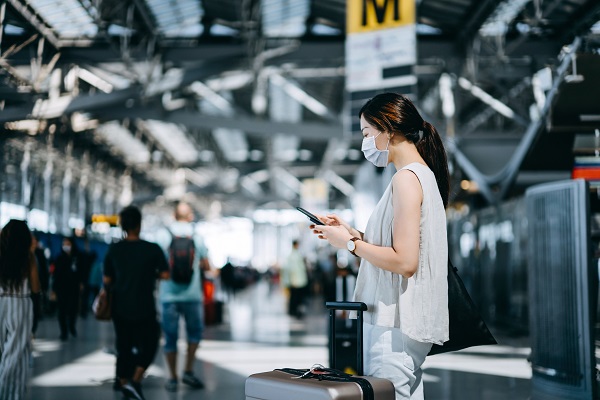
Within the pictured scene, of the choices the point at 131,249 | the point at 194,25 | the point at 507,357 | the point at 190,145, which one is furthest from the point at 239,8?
the point at 190,145

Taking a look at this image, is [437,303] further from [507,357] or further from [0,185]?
[0,185]

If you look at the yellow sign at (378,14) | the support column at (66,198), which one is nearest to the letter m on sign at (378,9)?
the yellow sign at (378,14)

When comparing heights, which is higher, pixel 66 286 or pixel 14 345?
pixel 66 286

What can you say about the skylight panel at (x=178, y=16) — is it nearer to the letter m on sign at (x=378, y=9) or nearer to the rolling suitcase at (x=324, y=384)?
the letter m on sign at (x=378, y=9)

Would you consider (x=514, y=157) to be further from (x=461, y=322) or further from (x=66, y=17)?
(x=66, y=17)

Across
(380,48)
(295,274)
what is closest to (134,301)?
(380,48)

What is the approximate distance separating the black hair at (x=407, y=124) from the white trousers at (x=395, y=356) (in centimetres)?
62

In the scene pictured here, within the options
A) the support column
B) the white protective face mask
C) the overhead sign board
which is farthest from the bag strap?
the support column

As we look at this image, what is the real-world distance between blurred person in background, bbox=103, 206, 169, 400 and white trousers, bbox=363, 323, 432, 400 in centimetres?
449

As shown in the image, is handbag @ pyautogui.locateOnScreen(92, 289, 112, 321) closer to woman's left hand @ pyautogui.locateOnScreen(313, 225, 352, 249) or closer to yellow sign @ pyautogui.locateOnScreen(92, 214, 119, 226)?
woman's left hand @ pyautogui.locateOnScreen(313, 225, 352, 249)

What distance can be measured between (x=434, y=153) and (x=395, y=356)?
0.73 m

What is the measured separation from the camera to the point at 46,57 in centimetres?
2091

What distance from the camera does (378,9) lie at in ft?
29.8

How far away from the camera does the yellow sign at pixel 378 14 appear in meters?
8.90
